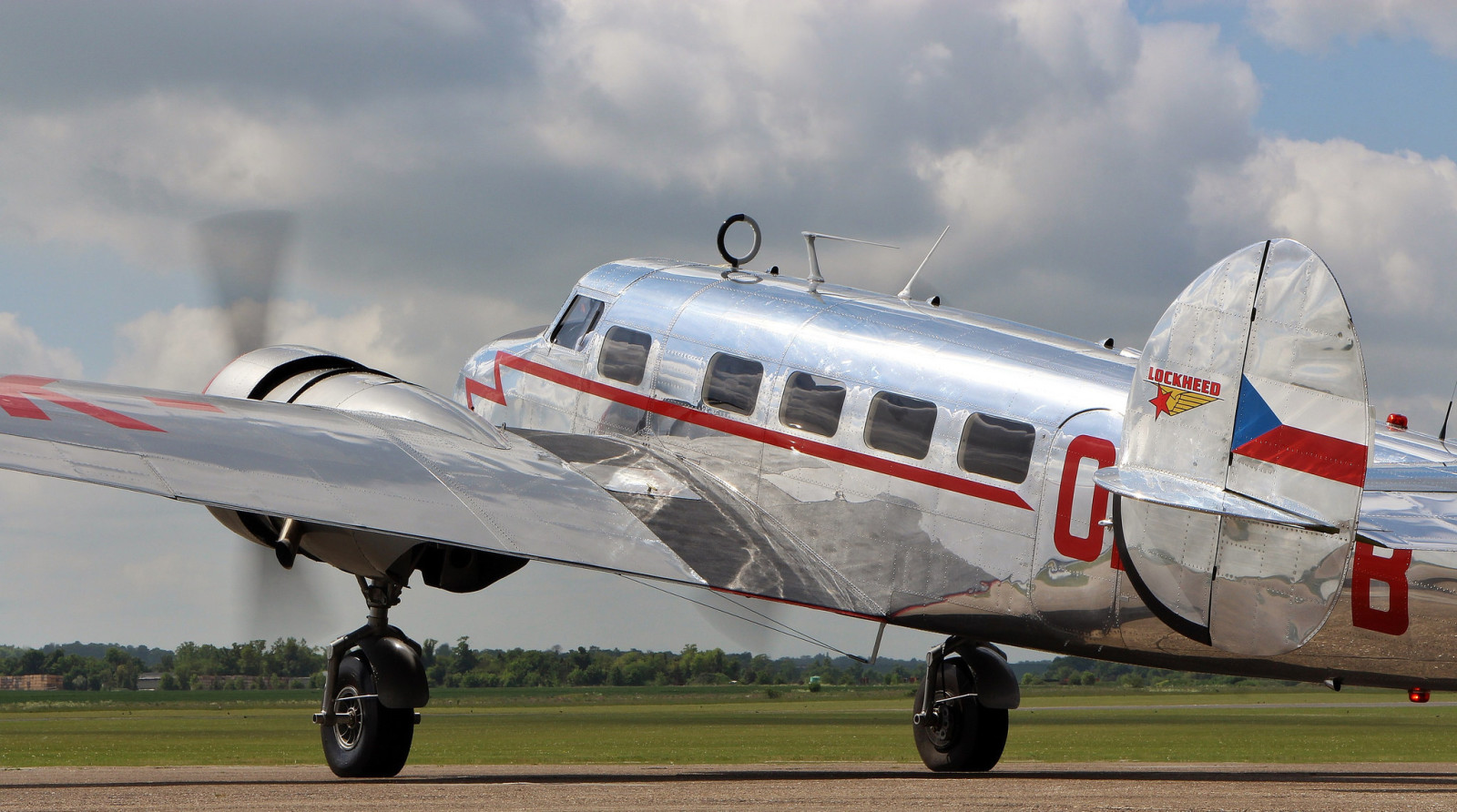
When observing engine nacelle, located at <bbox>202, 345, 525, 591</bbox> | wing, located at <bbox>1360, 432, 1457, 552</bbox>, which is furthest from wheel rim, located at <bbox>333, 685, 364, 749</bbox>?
wing, located at <bbox>1360, 432, 1457, 552</bbox>

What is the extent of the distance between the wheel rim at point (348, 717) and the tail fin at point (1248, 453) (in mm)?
6355

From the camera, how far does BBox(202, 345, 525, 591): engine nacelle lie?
11375 millimetres

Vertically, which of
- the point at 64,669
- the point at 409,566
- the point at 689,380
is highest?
the point at 689,380

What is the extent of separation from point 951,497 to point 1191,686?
96332 mm

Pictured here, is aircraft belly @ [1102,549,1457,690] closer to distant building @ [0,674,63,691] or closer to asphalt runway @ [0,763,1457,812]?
asphalt runway @ [0,763,1457,812]

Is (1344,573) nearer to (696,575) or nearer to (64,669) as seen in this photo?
(696,575)

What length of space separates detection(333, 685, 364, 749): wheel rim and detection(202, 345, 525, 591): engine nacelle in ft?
3.37

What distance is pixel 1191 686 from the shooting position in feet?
326

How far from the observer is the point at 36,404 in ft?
30.1

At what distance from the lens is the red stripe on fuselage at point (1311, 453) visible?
867 cm

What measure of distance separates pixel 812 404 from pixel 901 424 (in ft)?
3.01

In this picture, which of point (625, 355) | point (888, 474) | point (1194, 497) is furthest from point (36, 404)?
point (1194, 497)

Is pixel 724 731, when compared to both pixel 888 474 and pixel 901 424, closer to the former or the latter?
pixel 888 474

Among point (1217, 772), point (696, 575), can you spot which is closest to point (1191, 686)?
point (1217, 772)
